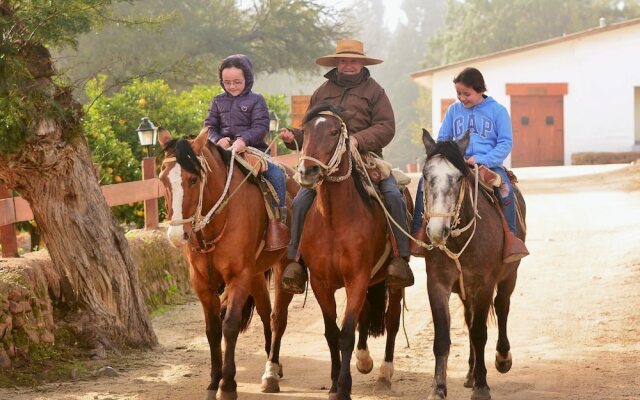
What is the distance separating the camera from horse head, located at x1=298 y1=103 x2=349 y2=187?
7543 mm

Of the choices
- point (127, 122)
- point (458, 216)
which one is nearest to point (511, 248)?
point (458, 216)

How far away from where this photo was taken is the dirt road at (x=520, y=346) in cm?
853

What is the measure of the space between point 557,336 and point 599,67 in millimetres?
27730

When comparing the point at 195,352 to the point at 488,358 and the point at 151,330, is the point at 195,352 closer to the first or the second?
the point at 151,330

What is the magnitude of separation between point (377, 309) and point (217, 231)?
5.76ft

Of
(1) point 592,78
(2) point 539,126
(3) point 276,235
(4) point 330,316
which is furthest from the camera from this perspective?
(2) point 539,126

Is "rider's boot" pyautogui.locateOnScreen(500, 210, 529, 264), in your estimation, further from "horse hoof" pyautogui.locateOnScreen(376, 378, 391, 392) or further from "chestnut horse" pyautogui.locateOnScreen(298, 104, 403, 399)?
"horse hoof" pyautogui.locateOnScreen(376, 378, 391, 392)

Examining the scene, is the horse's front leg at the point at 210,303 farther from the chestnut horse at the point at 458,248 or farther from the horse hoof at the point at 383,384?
the chestnut horse at the point at 458,248

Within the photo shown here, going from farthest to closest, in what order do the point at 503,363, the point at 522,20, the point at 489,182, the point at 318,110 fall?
the point at 522,20 < the point at 503,363 < the point at 489,182 < the point at 318,110

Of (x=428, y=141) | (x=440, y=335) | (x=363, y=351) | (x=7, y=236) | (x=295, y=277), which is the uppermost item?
(x=428, y=141)

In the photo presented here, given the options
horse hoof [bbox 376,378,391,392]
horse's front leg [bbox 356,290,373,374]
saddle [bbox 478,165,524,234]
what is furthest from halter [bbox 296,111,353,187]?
horse hoof [bbox 376,378,391,392]

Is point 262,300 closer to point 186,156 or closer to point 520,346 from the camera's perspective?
point 186,156

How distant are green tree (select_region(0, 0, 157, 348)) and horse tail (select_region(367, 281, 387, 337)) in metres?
2.52

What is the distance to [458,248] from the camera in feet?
A: 26.1
